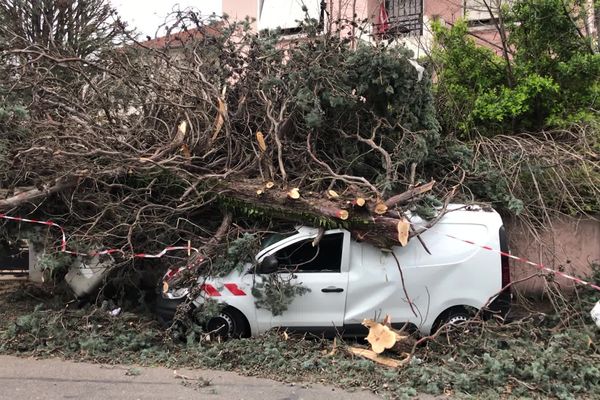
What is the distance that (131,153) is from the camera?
22.0 feet

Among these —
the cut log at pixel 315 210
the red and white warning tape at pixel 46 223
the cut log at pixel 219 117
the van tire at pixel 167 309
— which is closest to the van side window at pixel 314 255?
the cut log at pixel 315 210

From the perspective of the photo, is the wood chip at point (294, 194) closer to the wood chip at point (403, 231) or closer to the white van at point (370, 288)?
the white van at point (370, 288)

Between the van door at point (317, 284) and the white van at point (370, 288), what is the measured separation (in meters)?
0.01

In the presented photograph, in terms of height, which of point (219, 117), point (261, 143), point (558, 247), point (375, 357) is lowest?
point (375, 357)

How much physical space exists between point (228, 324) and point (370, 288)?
1.68 meters

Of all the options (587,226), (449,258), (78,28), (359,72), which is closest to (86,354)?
(449,258)

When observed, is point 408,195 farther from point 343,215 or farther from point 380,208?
point 343,215

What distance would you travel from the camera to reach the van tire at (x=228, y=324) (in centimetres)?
591

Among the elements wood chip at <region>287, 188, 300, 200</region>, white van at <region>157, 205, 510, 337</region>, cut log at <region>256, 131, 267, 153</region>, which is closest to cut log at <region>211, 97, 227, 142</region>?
cut log at <region>256, 131, 267, 153</region>

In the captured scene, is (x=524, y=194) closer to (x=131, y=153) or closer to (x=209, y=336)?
(x=209, y=336)

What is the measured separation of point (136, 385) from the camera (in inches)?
180

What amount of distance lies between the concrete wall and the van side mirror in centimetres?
348

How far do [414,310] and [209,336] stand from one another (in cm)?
→ 235

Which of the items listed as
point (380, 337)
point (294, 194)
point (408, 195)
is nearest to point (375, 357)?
point (380, 337)
